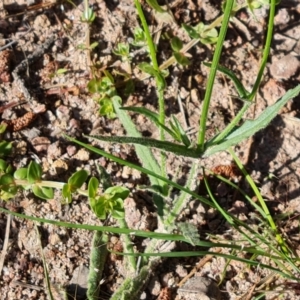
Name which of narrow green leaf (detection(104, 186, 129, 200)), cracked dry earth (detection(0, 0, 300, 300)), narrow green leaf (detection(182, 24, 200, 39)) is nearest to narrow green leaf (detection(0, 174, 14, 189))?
cracked dry earth (detection(0, 0, 300, 300))

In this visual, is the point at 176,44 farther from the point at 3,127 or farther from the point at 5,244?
the point at 5,244

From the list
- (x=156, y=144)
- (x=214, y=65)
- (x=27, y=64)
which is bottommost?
(x=156, y=144)

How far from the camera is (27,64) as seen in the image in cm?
261

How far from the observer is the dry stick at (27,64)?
256 centimetres

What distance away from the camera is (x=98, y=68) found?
2.68m

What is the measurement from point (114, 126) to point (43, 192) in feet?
1.85

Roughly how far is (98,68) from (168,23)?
457mm

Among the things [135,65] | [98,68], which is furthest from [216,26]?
[98,68]

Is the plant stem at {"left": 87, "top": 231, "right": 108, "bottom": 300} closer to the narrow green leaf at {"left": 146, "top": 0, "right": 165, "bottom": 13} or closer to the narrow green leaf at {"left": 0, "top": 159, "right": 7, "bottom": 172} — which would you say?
the narrow green leaf at {"left": 0, "top": 159, "right": 7, "bottom": 172}

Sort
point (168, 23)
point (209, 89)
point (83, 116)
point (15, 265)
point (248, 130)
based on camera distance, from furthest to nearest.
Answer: point (168, 23), point (83, 116), point (15, 265), point (248, 130), point (209, 89)

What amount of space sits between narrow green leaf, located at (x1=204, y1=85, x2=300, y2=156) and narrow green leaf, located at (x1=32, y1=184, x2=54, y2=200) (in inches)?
26.0

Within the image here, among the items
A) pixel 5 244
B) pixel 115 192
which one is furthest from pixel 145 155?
pixel 5 244

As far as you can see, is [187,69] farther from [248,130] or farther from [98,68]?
[248,130]

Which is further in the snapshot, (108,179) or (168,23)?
(168,23)
